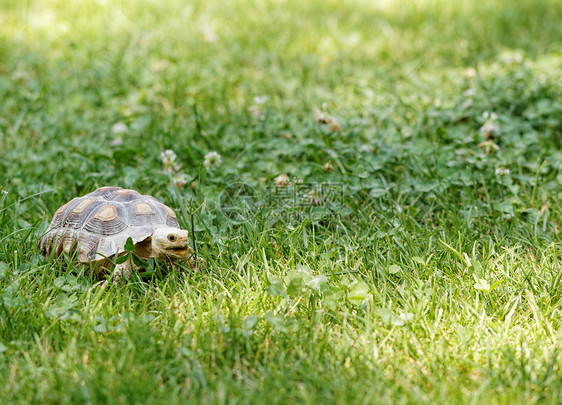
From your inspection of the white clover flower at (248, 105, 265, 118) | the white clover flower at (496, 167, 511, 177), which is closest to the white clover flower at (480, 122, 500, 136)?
the white clover flower at (496, 167, 511, 177)

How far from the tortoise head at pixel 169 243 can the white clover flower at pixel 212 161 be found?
3.20 feet

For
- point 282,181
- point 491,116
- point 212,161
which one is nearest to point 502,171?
point 491,116

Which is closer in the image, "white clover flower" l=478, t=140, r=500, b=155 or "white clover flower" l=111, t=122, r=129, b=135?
"white clover flower" l=478, t=140, r=500, b=155

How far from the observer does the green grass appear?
1837mm

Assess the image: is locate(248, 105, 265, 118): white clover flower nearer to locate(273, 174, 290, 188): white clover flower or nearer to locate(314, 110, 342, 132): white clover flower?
locate(314, 110, 342, 132): white clover flower

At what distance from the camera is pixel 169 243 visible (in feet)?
7.55

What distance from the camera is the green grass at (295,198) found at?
1837 millimetres

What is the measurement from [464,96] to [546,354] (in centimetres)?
255

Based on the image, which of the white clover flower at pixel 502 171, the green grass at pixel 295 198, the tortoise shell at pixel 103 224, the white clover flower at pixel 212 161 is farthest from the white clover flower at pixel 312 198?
the white clover flower at pixel 502 171

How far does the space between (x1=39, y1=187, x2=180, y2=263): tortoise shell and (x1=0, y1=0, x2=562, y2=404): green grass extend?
91 millimetres

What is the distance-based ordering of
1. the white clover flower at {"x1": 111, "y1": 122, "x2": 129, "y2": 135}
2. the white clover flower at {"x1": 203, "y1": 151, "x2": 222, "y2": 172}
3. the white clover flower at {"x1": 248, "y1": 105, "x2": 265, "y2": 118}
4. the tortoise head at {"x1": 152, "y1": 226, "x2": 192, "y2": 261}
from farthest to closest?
the white clover flower at {"x1": 248, "y1": 105, "x2": 265, "y2": 118} → the white clover flower at {"x1": 111, "y1": 122, "x2": 129, "y2": 135} → the white clover flower at {"x1": 203, "y1": 151, "x2": 222, "y2": 172} → the tortoise head at {"x1": 152, "y1": 226, "x2": 192, "y2": 261}

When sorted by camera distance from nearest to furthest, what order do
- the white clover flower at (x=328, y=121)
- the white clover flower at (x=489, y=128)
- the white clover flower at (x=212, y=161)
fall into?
1. the white clover flower at (x=212, y=161)
2. the white clover flower at (x=489, y=128)
3. the white clover flower at (x=328, y=121)

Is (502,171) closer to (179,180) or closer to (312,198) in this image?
(312,198)

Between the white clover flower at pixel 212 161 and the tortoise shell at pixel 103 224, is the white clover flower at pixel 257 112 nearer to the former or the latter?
the white clover flower at pixel 212 161
